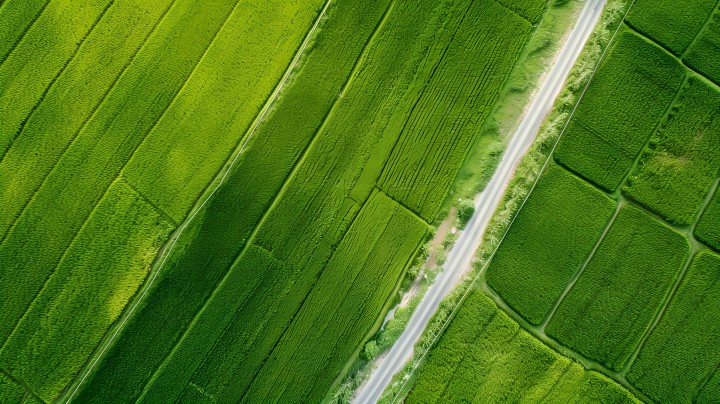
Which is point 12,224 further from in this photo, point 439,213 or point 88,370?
point 439,213

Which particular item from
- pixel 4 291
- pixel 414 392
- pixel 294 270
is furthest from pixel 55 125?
pixel 414 392

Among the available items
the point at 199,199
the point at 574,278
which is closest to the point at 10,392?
the point at 199,199

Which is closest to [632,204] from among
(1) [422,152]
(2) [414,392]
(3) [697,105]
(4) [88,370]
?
(3) [697,105]

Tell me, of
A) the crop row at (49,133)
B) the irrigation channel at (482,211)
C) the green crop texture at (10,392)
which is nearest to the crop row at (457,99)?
the irrigation channel at (482,211)

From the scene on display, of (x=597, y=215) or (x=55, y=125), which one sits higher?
(x=597, y=215)

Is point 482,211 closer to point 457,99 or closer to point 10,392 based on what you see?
point 457,99

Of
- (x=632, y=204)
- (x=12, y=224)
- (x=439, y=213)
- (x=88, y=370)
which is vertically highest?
(x=632, y=204)

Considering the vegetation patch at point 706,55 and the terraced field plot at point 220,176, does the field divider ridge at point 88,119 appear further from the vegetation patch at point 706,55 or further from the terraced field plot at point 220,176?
the vegetation patch at point 706,55
